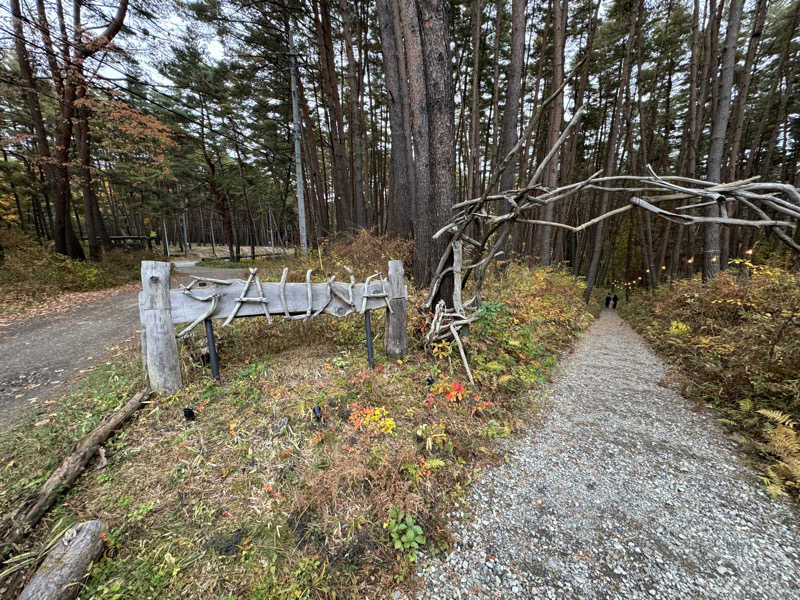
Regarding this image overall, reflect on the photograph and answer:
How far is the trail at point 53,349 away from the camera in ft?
10.1

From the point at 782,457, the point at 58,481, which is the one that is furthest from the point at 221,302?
the point at 782,457

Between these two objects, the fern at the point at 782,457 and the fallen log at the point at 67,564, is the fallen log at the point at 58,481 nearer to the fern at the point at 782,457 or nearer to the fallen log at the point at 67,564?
the fallen log at the point at 67,564

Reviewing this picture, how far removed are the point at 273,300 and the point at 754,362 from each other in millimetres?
5482

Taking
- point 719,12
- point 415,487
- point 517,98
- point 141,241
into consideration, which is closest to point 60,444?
point 415,487

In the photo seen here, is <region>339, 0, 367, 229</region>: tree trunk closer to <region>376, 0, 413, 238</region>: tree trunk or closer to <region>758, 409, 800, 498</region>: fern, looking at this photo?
<region>376, 0, 413, 238</region>: tree trunk

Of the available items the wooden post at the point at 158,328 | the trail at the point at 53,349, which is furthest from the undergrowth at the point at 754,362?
the trail at the point at 53,349

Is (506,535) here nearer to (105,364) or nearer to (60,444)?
(60,444)

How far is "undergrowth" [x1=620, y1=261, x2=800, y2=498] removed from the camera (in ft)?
7.87

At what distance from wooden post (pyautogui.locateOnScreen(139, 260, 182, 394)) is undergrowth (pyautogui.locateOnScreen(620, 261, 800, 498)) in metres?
5.08

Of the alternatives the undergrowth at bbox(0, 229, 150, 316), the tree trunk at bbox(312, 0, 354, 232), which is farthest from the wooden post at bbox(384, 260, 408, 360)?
the undergrowth at bbox(0, 229, 150, 316)

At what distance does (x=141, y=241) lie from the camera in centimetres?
1594

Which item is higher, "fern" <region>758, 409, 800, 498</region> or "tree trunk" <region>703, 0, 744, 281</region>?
"tree trunk" <region>703, 0, 744, 281</region>

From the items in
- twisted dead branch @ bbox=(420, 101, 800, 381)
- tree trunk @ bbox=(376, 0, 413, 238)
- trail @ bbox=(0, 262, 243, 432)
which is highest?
tree trunk @ bbox=(376, 0, 413, 238)

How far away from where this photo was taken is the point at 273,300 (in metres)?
2.96
